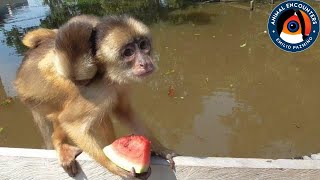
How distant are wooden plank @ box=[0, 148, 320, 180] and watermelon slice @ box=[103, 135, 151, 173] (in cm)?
12

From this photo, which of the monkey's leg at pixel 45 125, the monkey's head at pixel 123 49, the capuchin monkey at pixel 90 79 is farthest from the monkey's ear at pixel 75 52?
the monkey's leg at pixel 45 125

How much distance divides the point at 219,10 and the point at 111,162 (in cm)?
1707

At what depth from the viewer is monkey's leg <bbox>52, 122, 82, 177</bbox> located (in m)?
2.71

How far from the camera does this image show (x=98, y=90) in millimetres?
3061

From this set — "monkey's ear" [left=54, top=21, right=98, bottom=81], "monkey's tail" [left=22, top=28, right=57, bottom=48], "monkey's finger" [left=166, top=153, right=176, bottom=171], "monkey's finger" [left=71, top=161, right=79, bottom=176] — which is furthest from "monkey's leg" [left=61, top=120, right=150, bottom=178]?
"monkey's tail" [left=22, top=28, right=57, bottom=48]

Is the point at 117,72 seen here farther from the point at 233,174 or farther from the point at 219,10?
the point at 219,10

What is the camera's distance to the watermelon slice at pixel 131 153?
102 inches

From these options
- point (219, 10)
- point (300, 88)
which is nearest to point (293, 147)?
point (300, 88)

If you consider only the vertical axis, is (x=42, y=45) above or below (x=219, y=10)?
above

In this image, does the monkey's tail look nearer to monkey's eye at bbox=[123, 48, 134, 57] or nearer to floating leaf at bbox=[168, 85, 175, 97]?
monkey's eye at bbox=[123, 48, 134, 57]

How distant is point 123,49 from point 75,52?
0.47m

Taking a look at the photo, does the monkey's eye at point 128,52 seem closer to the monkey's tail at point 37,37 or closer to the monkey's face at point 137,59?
the monkey's face at point 137,59

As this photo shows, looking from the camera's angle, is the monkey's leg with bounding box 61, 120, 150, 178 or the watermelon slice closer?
the watermelon slice

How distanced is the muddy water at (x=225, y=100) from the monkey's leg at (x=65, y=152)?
1523mm
